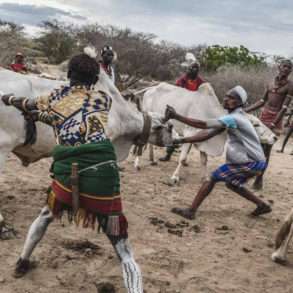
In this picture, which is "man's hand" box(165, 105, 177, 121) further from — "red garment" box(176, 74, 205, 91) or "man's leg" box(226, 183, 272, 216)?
"red garment" box(176, 74, 205, 91)

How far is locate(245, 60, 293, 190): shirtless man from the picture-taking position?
7773mm

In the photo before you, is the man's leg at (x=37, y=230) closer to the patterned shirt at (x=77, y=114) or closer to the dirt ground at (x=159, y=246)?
the dirt ground at (x=159, y=246)

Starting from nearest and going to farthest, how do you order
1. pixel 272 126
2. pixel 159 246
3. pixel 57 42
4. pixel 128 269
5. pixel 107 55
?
pixel 128 269, pixel 159 246, pixel 107 55, pixel 272 126, pixel 57 42

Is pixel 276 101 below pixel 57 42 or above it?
above

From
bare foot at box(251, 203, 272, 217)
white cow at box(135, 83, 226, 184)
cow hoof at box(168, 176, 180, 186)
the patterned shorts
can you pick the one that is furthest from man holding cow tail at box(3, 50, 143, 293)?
white cow at box(135, 83, 226, 184)

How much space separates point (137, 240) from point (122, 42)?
17879mm

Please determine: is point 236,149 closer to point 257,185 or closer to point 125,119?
point 125,119

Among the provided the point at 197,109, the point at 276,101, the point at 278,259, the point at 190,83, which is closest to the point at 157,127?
the point at 278,259

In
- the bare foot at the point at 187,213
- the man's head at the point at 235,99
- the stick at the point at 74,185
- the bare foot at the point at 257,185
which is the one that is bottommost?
the bare foot at the point at 257,185

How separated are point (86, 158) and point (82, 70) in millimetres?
585

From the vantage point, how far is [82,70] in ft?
11.4

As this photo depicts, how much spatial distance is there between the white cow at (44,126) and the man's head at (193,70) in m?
3.34

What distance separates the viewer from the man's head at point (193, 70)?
8.47m

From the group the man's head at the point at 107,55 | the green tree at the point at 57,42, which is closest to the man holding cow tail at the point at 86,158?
the man's head at the point at 107,55
